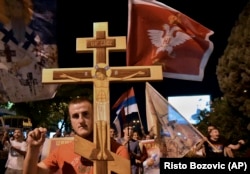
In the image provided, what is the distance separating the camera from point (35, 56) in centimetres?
939

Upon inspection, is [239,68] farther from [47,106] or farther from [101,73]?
[101,73]

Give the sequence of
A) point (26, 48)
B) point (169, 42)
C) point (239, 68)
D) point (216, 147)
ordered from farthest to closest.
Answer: point (239, 68) → point (26, 48) → point (169, 42) → point (216, 147)

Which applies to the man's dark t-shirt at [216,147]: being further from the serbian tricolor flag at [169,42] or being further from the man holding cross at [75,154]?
the man holding cross at [75,154]

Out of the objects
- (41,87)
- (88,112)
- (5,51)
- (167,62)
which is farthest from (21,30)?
(88,112)

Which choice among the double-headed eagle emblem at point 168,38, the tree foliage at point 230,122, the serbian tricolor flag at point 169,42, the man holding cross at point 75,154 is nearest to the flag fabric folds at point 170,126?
the serbian tricolor flag at point 169,42

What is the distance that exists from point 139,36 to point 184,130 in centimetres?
220

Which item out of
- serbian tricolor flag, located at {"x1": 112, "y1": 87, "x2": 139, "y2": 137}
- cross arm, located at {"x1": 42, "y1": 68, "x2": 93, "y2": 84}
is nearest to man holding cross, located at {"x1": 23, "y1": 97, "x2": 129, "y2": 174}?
cross arm, located at {"x1": 42, "y1": 68, "x2": 93, "y2": 84}

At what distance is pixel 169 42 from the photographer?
28.3 ft

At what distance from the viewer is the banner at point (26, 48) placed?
8.75 metres

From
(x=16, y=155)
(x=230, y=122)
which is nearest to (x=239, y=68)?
(x=230, y=122)

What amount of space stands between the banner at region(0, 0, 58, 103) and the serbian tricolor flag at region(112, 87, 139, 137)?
121 inches

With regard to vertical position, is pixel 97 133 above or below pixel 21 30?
below

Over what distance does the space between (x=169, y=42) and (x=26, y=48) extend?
117 inches

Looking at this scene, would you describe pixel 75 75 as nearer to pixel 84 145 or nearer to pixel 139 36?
pixel 84 145
